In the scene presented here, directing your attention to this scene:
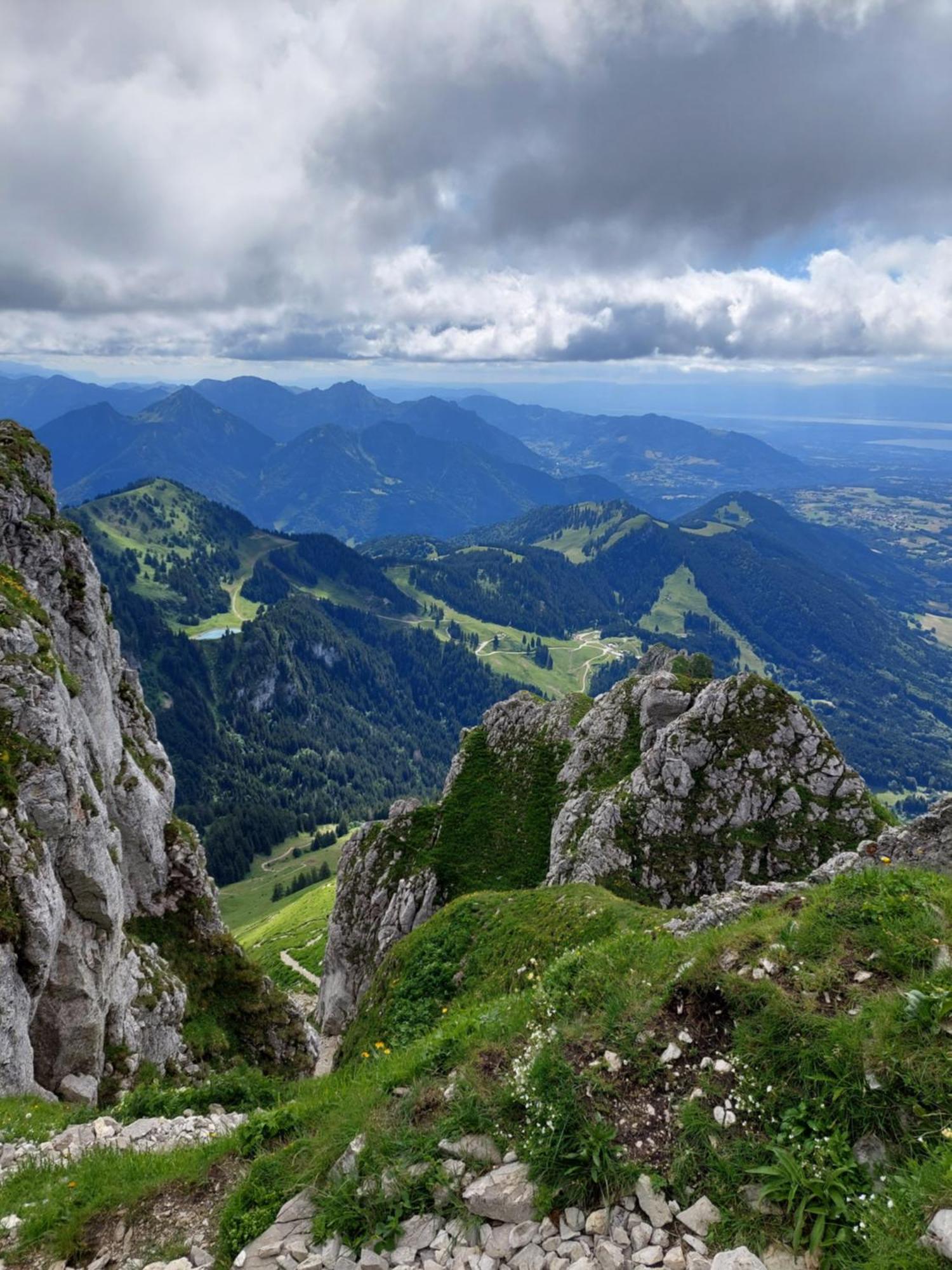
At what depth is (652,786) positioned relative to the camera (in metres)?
45.4

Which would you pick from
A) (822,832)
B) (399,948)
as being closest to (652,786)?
(822,832)

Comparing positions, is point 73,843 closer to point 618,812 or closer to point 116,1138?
point 116,1138

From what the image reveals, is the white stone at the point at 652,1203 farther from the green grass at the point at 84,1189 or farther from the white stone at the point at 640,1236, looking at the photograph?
the green grass at the point at 84,1189

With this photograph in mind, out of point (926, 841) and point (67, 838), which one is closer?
point (926, 841)

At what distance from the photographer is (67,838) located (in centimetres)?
2753

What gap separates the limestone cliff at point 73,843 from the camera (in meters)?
23.8

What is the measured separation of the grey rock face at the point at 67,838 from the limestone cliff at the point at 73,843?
0.07m

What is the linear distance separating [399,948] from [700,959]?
92.2 feet

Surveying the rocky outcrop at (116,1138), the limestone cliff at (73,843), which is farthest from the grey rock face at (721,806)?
the rocky outcrop at (116,1138)

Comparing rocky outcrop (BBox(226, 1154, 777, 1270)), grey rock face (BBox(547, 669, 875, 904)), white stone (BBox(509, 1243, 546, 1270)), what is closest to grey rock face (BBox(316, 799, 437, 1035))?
grey rock face (BBox(547, 669, 875, 904))

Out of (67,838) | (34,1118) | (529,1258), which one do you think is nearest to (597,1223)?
(529,1258)

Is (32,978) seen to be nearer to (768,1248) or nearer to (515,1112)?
(515,1112)

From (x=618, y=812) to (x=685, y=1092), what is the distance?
3616cm

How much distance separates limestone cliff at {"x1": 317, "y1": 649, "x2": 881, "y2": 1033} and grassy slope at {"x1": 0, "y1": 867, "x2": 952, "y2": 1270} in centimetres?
3069
